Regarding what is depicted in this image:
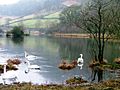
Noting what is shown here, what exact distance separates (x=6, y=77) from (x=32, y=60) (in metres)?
24.8

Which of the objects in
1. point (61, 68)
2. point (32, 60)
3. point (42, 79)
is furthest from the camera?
point (32, 60)

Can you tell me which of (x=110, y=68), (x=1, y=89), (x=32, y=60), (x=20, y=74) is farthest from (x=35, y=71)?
(x=1, y=89)

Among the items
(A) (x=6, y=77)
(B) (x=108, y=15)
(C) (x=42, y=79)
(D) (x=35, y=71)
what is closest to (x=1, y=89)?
(A) (x=6, y=77)

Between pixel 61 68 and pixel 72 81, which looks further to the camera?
pixel 61 68

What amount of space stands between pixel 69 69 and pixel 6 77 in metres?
14.3

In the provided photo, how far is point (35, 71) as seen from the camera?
147ft

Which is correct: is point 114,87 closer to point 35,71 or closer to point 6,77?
point 6,77

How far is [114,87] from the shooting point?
2630 cm

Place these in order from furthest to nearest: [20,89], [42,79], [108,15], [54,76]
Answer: [108,15], [54,76], [42,79], [20,89]

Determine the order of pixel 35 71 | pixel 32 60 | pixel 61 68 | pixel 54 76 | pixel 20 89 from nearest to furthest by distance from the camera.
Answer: pixel 20 89
pixel 54 76
pixel 35 71
pixel 61 68
pixel 32 60

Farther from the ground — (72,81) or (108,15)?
(108,15)

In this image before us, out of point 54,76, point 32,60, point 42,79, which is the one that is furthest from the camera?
point 32,60

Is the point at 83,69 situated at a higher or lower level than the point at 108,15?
lower

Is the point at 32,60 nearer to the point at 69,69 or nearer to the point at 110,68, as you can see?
the point at 69,69
